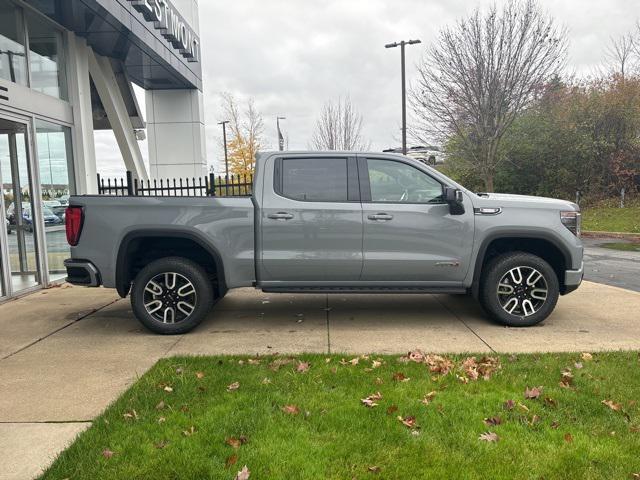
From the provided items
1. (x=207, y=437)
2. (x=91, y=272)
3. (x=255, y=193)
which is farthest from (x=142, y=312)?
(x=207, y=437)

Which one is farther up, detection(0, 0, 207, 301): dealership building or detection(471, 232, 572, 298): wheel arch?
detection(0, 0, 207, 301): dealership building

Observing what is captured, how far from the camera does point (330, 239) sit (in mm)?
5359

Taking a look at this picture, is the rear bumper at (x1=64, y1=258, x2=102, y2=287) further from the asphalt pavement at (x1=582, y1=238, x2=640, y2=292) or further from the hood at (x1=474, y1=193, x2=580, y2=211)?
the asphalt pavement at (x1=582, y1=238, x2=640, y2=292)

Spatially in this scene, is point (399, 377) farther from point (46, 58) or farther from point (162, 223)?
point (46, 58)

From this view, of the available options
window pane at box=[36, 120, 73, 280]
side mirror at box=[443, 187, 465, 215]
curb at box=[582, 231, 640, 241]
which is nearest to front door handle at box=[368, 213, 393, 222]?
side mirror at box=[443, 187, 465, 215]

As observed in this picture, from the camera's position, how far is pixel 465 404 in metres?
3.56

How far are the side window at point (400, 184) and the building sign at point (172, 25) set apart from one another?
20.7 ft

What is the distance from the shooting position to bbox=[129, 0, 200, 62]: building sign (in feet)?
31.6

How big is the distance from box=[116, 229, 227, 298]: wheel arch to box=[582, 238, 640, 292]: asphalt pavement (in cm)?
635

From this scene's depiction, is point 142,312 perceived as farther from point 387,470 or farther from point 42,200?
point 42,200

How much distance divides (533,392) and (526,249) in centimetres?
235

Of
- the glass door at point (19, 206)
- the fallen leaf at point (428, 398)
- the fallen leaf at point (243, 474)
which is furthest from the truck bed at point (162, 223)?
the glass door at point (19, 206)

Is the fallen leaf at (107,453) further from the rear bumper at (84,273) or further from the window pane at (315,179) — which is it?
the window pane at (315,179)

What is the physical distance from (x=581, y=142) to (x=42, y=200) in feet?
71.1
